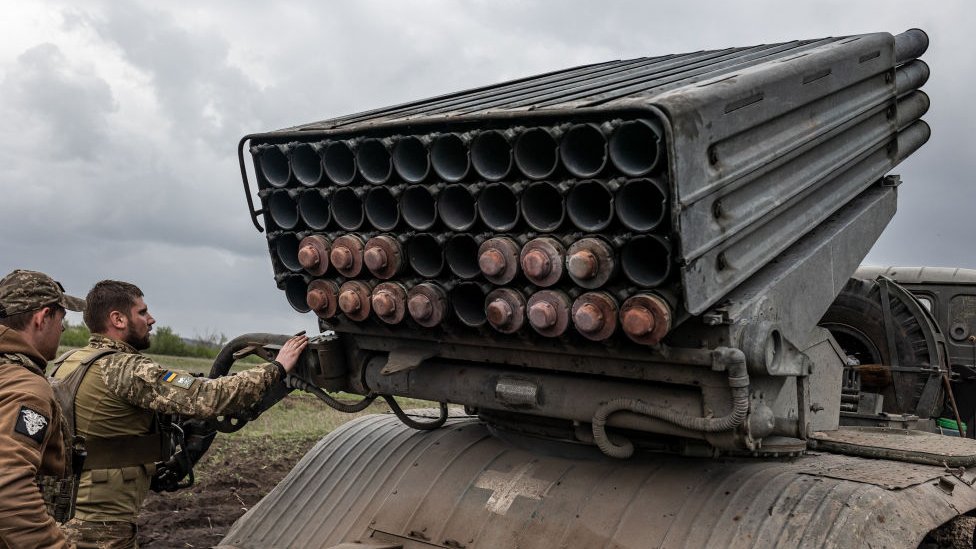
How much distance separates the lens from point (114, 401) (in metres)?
4.61

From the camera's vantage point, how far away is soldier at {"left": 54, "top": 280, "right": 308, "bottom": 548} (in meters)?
4.53

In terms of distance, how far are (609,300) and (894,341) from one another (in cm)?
306

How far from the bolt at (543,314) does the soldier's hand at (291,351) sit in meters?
1.51

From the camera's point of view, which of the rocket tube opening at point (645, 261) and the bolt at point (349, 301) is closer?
the rocket tube opening at point (645, 261)

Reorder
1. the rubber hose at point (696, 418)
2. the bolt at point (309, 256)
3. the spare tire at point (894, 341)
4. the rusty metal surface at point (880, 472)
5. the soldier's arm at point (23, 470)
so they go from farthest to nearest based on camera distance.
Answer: the spare tire at point (894, 341) → the bolt at point (309, 256) → the rusty metal surface at point (880, 472) → the rubber hose at point (696, 418) → the soldier's arm at point (23, 470)

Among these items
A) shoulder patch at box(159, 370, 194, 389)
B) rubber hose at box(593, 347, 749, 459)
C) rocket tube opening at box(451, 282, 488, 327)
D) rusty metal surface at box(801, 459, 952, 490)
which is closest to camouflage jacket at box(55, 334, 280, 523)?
shoulder patch at box(159, 370, 194, 389)

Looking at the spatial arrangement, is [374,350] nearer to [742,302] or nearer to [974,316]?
[742,302]

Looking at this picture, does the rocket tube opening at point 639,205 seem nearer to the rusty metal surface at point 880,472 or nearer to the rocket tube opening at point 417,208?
the rocket tube opening at point 417,208

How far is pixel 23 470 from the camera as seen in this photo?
330 centimetres

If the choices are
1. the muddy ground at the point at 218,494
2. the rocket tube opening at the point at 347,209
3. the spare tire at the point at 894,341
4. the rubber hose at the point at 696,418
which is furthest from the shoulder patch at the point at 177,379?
the spare tire at the point at 894,341

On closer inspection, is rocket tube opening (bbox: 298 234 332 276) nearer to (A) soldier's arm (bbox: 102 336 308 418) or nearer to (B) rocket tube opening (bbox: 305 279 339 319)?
(B) rocket tube opening (bbox: 305 279 339 319)

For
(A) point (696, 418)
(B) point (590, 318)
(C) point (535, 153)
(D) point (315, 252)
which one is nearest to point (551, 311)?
(B) point (590, 318)

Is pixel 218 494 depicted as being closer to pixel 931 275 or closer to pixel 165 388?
pixel 165 388

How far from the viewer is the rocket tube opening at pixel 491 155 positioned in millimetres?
3945
